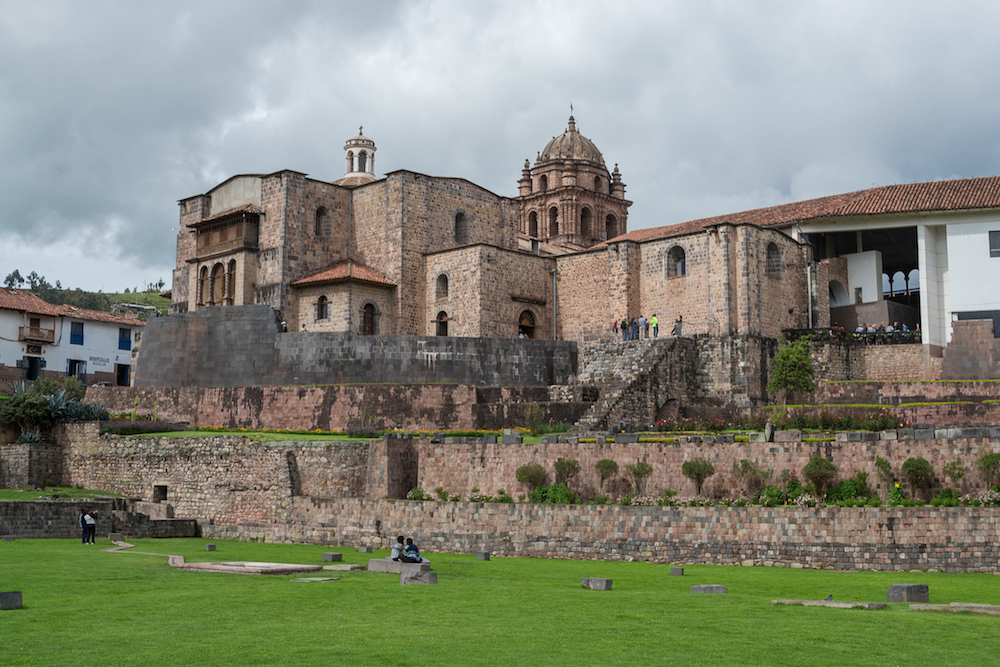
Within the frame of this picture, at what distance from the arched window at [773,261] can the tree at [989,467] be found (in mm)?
18454

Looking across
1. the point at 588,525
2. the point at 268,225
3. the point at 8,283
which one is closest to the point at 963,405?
the point at 588,525

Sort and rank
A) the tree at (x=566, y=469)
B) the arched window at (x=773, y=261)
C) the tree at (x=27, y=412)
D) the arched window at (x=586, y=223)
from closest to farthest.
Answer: the tree at (x=566, y=469), the tree at (x=27, y=412), the arched window at (x=773, y=261), the arched window at (x=586, y=223)

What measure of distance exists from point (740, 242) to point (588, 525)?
709 inches

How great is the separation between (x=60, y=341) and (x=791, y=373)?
38.3m

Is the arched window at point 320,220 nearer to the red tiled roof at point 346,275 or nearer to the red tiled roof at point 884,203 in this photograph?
the red tiled roof at point 346,275

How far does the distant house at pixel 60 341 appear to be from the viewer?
50781mm

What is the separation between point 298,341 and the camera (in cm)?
3625

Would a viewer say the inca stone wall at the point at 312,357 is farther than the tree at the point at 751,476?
Yes

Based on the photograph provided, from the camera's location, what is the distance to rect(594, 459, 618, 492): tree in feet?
79.5

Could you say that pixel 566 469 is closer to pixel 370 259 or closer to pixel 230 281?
pixel 370 259

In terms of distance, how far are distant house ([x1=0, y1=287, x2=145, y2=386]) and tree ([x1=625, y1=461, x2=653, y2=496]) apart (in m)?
35.9

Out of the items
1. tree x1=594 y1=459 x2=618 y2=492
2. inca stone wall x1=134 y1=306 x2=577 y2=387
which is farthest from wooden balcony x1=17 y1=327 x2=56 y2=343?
tree x1=594 y1=459 x2=618 y2=492

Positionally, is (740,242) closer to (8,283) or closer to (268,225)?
(268,225)

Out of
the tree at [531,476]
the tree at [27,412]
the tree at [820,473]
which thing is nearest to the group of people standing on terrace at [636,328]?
the tree at [531,476]
